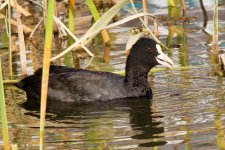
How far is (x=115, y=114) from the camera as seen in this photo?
8211 mm

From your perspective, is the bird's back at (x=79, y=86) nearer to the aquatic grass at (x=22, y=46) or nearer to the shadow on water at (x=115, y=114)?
the shadow on water at (x=115, y=114)

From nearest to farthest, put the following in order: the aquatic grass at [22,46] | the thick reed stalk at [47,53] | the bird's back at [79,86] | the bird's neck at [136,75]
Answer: the thick reed stalk at [47,53]
the aquatic grass at [22,46]
the bird's back at [79,86]
the bird's neck at [136,75]

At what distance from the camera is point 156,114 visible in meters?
8.00

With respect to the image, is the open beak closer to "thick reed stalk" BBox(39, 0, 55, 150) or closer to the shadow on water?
the shadow on water

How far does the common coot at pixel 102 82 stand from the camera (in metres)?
9.16

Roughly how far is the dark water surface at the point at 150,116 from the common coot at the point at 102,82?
0.51 ft

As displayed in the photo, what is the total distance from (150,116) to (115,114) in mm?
389

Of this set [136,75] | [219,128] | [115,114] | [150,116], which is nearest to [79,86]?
[136,75]

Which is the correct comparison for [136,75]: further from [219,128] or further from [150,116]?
[219,128]

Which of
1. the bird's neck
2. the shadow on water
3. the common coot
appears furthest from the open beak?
the shadow on water

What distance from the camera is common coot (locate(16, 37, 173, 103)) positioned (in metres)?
9.16

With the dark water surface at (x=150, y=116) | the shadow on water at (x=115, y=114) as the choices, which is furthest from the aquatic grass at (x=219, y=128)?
the shadow on water at (x=115, y=114)

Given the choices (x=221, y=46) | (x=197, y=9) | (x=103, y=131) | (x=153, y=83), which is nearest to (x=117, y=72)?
(x=153, y=83)

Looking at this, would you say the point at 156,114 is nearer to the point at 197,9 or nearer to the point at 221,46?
the point at 221,46
